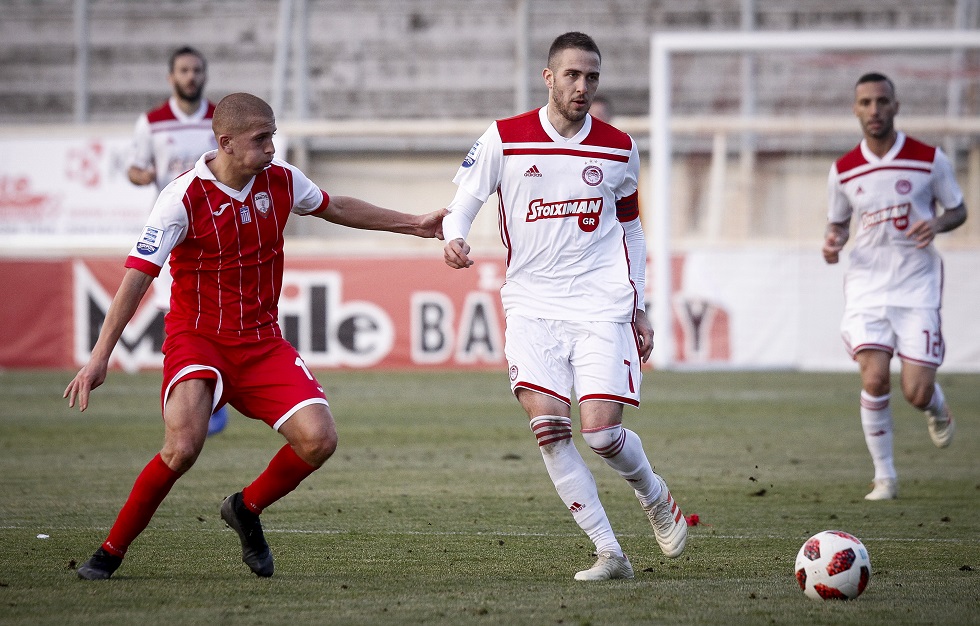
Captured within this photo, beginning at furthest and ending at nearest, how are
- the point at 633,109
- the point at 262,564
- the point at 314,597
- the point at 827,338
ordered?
the point at 633,109
the point at 827,338
the point at 262,564
the point at 314,597

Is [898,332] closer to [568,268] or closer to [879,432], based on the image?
[879,432]

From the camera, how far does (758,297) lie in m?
16.2

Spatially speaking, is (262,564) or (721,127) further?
(721,127)

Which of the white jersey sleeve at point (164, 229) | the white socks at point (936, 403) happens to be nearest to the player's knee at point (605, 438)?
the white jersey sleeve at point (164, 229)

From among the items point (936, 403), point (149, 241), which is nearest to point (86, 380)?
point (149, 241)

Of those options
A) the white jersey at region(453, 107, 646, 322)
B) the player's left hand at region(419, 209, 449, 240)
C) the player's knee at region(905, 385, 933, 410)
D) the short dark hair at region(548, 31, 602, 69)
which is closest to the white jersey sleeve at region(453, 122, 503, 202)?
the white jersey at region(453, 107, 646, 322)

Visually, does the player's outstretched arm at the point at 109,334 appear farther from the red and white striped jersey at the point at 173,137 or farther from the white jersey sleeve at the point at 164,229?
the red and white striped jersey at the point at 173,137

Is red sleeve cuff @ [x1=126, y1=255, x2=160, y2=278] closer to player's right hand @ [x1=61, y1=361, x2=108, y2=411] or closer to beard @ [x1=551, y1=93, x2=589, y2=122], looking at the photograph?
player's right hand @ [x1=61, y1=361, x2=108, y2=411]

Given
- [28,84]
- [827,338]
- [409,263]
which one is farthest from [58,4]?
[827,338]

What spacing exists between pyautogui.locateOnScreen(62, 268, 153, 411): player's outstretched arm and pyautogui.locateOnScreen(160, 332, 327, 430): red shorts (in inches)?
10.6

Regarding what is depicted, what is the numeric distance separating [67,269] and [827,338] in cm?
945

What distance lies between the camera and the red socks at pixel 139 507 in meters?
5.22

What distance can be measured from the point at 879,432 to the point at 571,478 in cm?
326

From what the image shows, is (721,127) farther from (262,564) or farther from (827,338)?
(262,564)
